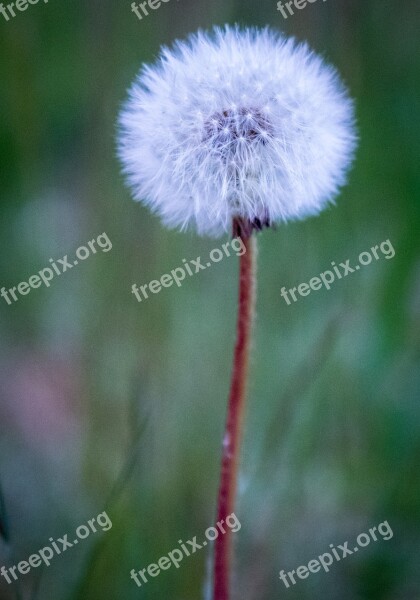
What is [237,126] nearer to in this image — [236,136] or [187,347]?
[236,136]

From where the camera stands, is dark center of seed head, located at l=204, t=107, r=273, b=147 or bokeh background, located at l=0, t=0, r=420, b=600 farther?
bokeh background, located at l=0, t=0, r=420, b=600

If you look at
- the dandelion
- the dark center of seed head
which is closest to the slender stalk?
the dandelion

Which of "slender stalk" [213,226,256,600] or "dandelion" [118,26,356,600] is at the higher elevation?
"dandelion" [118,26,356,600]

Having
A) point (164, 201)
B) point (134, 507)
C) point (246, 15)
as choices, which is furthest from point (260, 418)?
point (246, 15)

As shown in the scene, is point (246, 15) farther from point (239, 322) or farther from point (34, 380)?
point (239, 322)

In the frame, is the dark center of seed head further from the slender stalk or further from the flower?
the slender stalk

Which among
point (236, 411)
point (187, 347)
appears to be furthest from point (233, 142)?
point (187, 347)
